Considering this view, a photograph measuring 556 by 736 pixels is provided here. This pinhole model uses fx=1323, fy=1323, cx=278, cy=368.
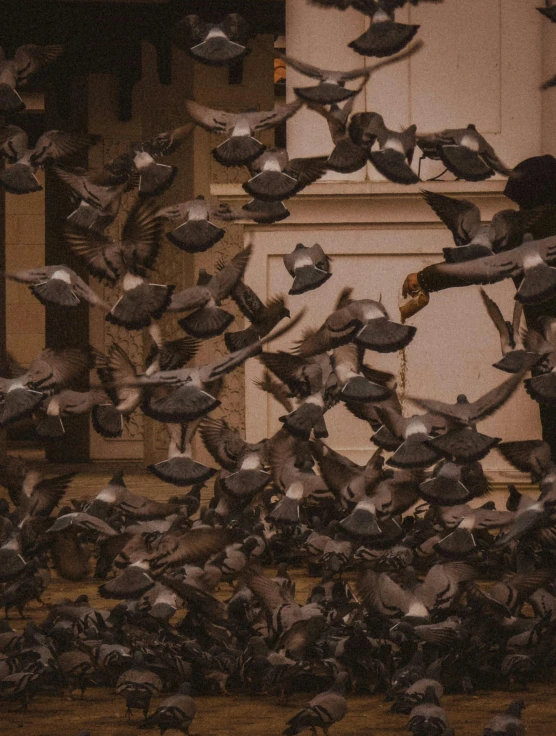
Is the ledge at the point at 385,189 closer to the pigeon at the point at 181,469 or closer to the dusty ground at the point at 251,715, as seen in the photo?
the pigeon at the point at 181,469

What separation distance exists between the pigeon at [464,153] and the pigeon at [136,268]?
3.54 feet

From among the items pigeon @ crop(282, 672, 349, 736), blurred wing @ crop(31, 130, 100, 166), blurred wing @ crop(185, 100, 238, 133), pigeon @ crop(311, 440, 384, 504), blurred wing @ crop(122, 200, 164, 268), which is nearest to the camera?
pigeon @ crop(282, 672, 349, 736)

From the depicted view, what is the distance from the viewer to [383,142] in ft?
15.1

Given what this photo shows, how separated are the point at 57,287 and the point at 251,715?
Result: 57.7 inches

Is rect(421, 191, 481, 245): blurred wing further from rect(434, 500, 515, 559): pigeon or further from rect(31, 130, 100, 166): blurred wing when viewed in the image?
rect(31, 130, 100, 166): blurred wing

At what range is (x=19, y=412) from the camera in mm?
4062

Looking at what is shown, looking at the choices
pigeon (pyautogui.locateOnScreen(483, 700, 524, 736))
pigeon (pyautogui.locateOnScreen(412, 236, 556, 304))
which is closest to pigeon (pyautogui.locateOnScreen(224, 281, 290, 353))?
pigeon (pyautogui.locateOnScreen(412, 236, 556, 304))

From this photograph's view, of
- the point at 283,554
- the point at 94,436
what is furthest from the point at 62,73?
the point at 283,554

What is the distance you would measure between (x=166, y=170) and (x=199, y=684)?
5.56 ft

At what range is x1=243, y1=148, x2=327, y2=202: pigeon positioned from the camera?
437 centimetres

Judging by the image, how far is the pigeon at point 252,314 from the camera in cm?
457

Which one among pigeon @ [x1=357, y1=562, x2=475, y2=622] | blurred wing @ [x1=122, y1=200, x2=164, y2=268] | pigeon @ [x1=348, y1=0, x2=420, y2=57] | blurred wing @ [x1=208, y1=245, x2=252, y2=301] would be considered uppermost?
pigeon @ [x1=348, y1=0, x2=420, y2=57]

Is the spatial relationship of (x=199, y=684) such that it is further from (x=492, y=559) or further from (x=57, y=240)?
(x=57, y=240)

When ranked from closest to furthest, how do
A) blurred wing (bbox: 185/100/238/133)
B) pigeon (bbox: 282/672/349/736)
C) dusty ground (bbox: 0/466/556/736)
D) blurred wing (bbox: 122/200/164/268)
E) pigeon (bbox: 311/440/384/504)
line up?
1. pigeon (bbox: 282/672/349/736)
2. dusty ground (bbox: 0/466/556/736)
3. blurred wing (bbox: 122/200/164/268)
4. pigeon (bbox: 311/440/384/504)
5. blurred wing (bbox: 185/100/238/133)
